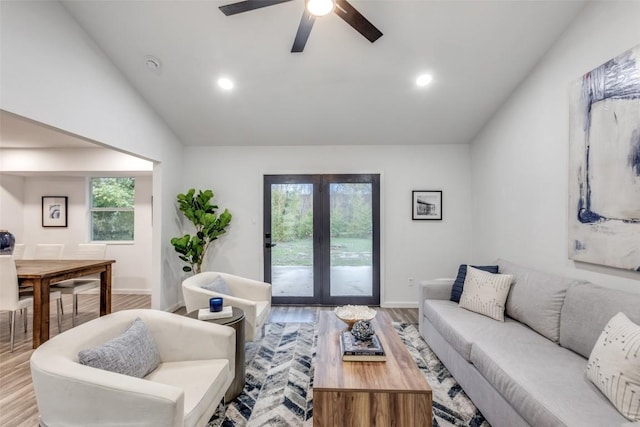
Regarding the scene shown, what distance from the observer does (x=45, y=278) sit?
3230 millimetres

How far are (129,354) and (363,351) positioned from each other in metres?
1.40

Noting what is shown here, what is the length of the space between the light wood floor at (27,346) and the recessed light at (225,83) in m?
2.91

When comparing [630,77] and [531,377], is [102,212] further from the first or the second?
[630,77]

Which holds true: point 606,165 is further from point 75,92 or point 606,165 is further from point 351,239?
point 75,92

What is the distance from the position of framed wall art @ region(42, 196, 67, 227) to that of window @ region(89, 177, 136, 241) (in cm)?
44

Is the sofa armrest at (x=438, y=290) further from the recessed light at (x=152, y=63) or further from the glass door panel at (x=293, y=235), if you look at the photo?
the recessed light at (x=152, y=63)

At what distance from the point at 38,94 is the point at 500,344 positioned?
384cm

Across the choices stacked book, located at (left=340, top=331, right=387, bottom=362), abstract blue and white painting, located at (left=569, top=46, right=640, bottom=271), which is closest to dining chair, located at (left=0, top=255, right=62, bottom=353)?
stacked book, located at (left=340, top=331, right=387, bottom=362)

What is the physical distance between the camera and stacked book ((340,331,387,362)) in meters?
2.01

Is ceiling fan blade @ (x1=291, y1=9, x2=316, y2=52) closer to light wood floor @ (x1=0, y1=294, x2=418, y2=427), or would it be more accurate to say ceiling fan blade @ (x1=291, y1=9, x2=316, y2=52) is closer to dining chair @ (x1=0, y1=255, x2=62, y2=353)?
light wood floor @ (x1=0, y1=294, x2=418, y2=427)

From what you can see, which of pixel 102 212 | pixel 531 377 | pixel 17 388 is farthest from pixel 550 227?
pixel 102 212

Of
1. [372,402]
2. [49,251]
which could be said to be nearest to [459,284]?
[372,402]

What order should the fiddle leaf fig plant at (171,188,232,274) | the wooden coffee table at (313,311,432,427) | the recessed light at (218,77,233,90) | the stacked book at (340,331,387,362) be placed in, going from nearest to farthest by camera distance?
the wooden coffee table at (313,311,432,427) < the stacked book at (340,331,387,362) < the recessed light at (218,77,233,90) < the fiddle leaf fig plant at (171,188,232,274)

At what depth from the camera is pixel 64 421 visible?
4.63ft
